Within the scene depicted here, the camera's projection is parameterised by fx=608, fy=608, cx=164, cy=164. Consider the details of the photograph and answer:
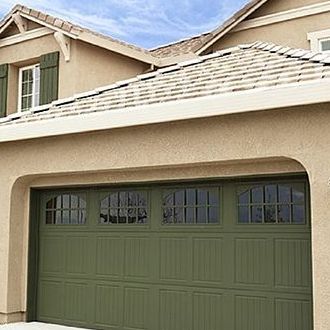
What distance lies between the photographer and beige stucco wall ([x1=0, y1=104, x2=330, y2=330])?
766 cm

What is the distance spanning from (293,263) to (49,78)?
8731 millimetres

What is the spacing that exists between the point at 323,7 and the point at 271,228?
7.05m

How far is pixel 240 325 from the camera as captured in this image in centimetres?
880

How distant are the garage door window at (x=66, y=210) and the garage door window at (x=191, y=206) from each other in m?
1.93

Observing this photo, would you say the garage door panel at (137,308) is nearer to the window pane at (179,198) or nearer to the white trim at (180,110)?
the window pane at (179,198)

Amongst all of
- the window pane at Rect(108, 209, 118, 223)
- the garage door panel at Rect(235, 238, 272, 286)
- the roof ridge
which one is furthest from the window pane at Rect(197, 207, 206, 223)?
the roof ridge

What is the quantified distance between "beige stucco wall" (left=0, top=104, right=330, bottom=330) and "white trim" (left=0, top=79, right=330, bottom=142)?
29 centimetres

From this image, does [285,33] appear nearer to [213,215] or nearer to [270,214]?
[213,215]

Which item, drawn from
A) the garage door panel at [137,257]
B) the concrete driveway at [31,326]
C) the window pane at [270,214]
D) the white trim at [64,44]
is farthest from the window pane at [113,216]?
the white trim at [64,44]

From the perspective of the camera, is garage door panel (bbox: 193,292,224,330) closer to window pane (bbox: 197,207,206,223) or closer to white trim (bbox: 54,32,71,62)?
window pane (bbox: 197,207,206,223)

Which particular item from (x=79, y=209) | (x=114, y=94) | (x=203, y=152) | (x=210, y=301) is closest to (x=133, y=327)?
(x=210, y=301)

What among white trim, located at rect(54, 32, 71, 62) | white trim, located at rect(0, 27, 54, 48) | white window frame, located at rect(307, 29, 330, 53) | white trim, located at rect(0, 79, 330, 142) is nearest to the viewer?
white trim, located at rect(0, 79, 330, 142)

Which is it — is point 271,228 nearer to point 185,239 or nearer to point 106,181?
point 185,239

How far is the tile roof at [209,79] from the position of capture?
873cm
